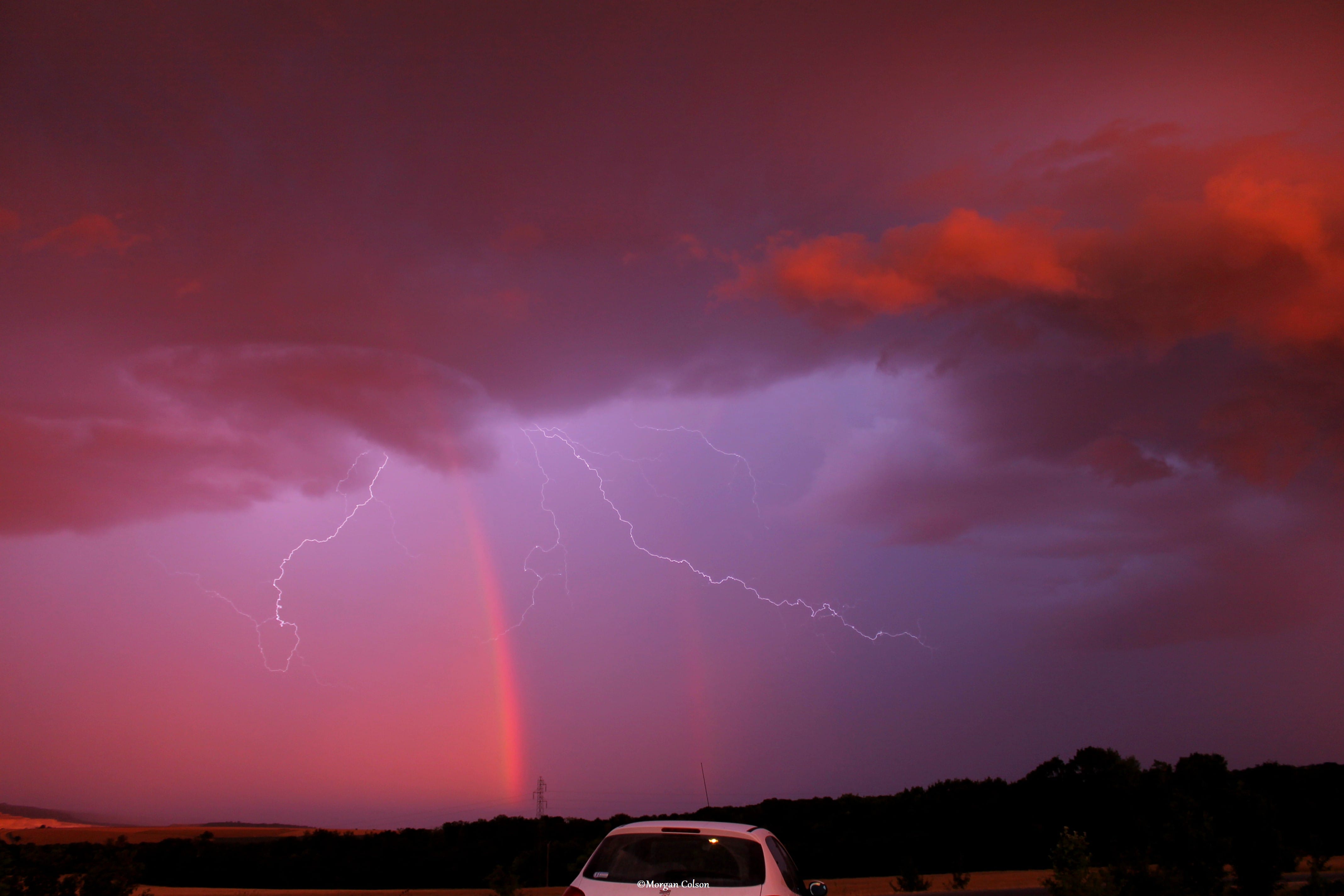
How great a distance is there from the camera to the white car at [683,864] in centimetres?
729

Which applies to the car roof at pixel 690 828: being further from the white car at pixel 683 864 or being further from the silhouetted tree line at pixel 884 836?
the silhouetted tree line at pixel 884 836

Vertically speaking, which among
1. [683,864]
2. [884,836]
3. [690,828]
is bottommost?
[884,836]

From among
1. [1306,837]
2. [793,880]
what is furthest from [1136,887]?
[1306,837]

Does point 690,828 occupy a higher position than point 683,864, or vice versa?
point 690,828

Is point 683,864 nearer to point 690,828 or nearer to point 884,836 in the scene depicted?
point 690,828

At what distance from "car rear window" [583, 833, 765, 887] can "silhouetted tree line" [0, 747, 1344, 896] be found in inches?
883

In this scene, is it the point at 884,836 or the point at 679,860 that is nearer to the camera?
the point at 679,860

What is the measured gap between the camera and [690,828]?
776 centimetres

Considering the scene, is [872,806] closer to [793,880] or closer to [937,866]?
[937,866]

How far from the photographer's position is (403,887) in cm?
4066

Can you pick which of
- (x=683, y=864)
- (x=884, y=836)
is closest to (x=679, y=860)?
(x=683, y=864)

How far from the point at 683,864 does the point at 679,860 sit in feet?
0.18

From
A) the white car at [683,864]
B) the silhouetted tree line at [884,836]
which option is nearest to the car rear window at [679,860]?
the white car at [683,864]

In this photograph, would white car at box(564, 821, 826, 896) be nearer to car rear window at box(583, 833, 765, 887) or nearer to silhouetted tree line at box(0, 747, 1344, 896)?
car rear window at box(583, 833, 765, 887)
